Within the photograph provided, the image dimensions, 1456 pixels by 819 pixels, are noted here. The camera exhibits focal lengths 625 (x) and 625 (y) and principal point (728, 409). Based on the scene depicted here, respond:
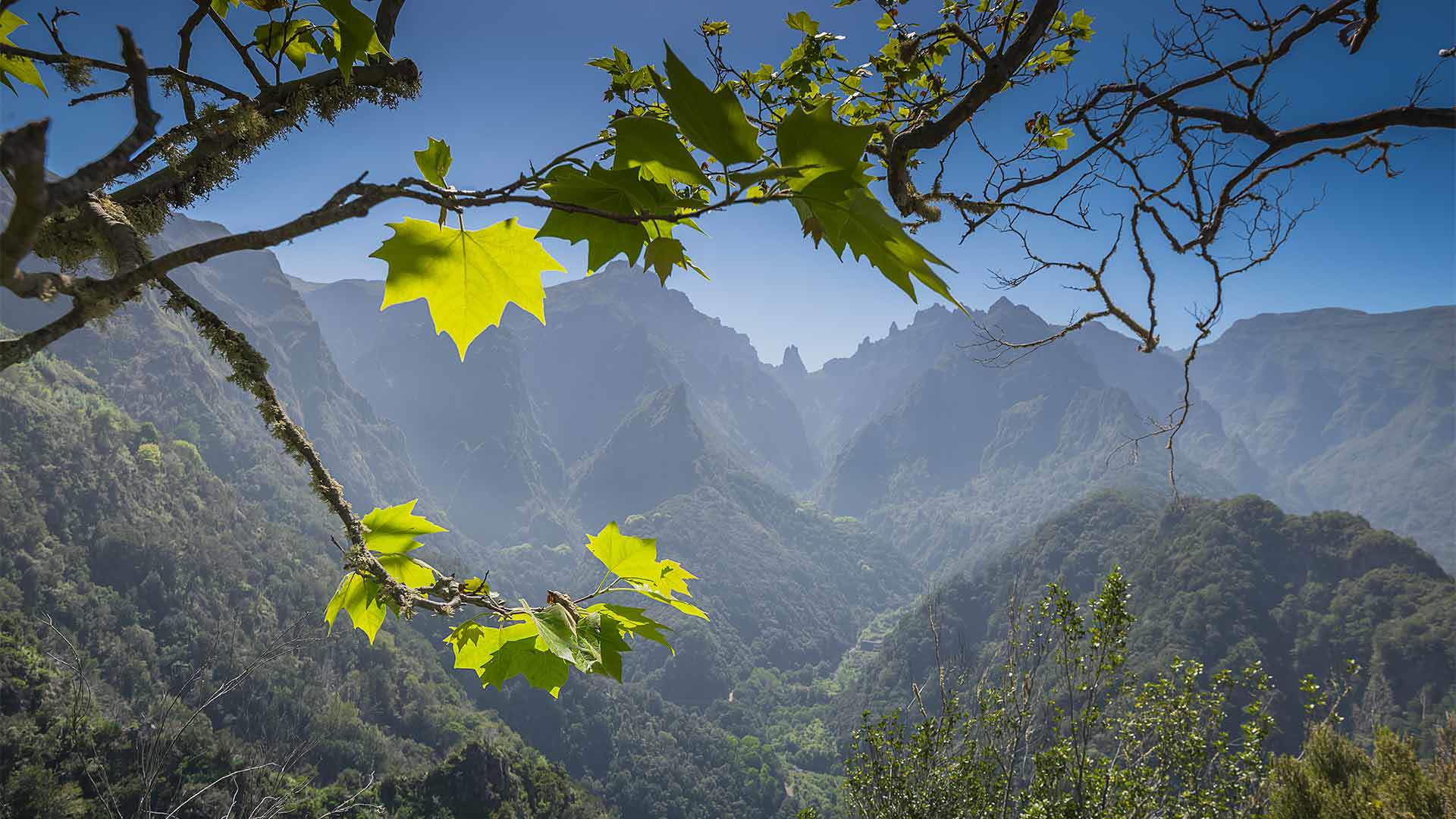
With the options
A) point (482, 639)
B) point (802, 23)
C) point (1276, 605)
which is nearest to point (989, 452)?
point (1276, 605)

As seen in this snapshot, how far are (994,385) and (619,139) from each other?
6850 inches

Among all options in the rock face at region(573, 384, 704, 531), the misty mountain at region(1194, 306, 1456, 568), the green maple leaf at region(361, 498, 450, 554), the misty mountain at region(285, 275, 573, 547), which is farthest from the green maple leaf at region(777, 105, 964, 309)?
the misty mountain at region(1194, 306, 1456, 568)

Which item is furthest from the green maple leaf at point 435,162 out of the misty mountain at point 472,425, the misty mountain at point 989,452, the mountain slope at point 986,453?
the misty mountain at point 989,452

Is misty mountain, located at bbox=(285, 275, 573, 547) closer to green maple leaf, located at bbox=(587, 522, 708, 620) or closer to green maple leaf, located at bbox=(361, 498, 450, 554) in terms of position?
green maple leaf, located at bbox=(361, 498, 450, 554)

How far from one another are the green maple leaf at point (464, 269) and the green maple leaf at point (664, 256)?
104 millimetres

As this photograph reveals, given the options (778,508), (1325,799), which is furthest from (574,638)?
(778,508)

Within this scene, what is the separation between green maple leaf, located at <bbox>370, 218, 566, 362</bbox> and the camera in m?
0.61

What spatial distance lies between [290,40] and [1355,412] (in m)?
240

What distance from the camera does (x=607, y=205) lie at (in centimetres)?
58

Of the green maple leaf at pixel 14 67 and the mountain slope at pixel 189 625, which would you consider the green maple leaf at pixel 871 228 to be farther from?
the mountain slope at pixel 189 625

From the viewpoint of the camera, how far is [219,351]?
0.74 metres

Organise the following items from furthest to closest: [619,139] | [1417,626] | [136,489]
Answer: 1. [136,489]
2. [1417,626]
3. [619,139]

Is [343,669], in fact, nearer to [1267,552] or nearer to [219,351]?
[219,351]

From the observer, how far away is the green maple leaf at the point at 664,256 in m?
0.70
